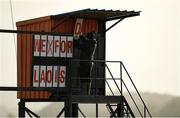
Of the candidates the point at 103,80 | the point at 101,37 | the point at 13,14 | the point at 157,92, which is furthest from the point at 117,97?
the point at 157,92

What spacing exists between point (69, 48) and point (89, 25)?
1.97 metres

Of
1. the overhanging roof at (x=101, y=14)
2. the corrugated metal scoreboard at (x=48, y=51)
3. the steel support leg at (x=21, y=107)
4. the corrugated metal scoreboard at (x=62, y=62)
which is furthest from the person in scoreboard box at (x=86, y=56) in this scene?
the steel support leg at (x=21, y=107)

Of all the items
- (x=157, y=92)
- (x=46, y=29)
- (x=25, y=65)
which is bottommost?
(x=157, y=92)

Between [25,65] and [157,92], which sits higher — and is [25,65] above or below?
above

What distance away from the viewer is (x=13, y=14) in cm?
3034

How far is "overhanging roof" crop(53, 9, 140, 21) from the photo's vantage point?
22.0 metres

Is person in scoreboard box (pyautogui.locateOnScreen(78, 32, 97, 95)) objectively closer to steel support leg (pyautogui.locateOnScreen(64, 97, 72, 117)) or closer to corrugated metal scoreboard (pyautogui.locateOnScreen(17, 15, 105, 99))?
corrugated metal scoreboard (pyautogui.locateOnScreen(17, 15, 105, 99))

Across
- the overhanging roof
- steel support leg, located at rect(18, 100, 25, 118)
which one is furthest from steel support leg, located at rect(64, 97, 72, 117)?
the overhanging roof

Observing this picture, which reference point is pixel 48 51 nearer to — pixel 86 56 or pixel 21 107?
pixel 86 56

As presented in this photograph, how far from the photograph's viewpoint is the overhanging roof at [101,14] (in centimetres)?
2202

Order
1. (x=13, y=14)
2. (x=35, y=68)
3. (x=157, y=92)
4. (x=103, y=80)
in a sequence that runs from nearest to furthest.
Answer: (x=35, y=68) → (x=103, y=80) → (x=13, y=14) → (x=157, y=92)

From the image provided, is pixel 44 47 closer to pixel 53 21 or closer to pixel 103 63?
pixel 53 21

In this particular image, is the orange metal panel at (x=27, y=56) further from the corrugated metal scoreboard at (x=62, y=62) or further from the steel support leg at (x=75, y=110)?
the steel support leg at (x=75, y=110)

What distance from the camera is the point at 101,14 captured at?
74.9 feet
